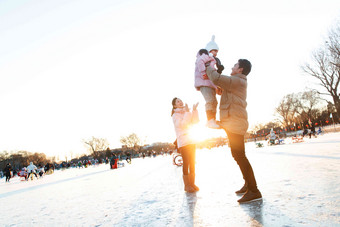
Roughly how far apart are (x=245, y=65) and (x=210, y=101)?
26.1 inches

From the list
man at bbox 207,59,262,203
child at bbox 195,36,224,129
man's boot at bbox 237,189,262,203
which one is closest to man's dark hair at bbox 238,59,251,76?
man at bbox 207,59,262,203

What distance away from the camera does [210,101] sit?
3.08 metres

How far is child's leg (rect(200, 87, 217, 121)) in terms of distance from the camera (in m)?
3.02

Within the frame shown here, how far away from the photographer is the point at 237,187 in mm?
3307

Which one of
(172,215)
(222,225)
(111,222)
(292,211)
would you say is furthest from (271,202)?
(111,222)

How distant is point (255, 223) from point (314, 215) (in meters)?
0.46

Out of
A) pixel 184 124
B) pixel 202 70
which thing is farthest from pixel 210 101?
pixel 184 124

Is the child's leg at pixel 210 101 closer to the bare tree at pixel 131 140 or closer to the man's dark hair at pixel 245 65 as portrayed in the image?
the man's dark hair at pixel 245 65

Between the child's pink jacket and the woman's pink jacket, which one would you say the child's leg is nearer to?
the child's pink jacket

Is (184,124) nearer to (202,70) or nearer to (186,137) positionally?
(186,137)

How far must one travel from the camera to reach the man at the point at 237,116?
2.51 m

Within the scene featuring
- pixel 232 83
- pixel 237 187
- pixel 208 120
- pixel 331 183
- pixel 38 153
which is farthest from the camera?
pixel 38 153

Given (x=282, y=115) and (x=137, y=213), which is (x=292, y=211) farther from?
(x=282, y=115)

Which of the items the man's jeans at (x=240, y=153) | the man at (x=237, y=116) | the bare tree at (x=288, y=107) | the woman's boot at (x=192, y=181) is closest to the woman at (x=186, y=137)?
the woman's boot at (x=192, y=181)
